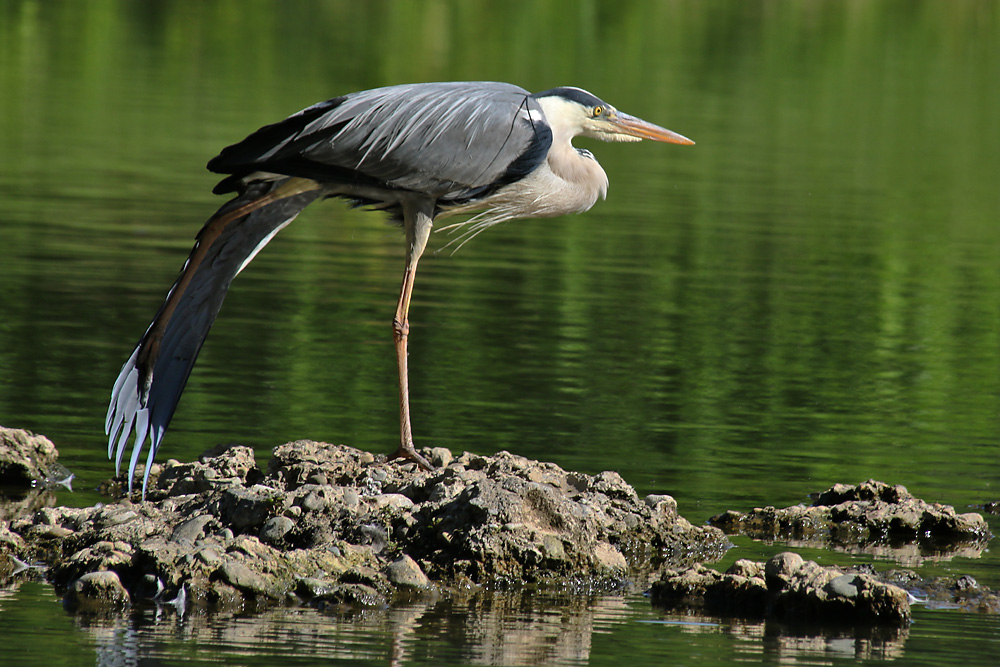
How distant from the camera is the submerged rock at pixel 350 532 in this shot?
6.65 m

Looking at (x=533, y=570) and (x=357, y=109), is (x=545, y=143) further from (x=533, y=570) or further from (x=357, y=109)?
(x=533, y=570)

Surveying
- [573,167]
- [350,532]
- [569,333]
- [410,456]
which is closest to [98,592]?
[350,532]

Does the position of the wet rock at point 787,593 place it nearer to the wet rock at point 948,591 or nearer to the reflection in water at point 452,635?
the reflection in water at point 452,635

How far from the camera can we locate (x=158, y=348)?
8445 millimetres

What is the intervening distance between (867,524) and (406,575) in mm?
2537

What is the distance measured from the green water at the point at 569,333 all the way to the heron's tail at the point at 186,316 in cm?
50

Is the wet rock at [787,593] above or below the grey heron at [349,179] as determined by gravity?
below

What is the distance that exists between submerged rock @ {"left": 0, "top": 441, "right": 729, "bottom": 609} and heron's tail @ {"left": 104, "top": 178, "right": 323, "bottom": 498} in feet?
1.45

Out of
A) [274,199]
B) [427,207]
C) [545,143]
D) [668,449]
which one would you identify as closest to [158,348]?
[274,199]

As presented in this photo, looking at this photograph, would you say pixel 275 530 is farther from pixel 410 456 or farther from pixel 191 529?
pixel 410 456

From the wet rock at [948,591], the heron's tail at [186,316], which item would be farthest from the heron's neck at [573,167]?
the wet rock at [948,591]

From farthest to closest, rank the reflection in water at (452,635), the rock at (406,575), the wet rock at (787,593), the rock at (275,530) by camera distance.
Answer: the rock at (275,530) < the rock at (406,575) < the wet rock at (787,593) < the reflection in water at (452,635)

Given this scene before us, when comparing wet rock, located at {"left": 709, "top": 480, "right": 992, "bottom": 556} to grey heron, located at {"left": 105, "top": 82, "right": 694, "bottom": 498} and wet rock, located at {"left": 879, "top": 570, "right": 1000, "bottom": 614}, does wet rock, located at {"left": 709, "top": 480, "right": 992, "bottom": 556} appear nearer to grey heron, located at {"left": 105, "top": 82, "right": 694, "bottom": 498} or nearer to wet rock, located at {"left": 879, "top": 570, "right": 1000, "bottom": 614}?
wet rock, located at {"left": 879, "top": 570, "right": 1000, "bottom": 614}

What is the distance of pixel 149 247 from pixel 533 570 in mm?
10063
